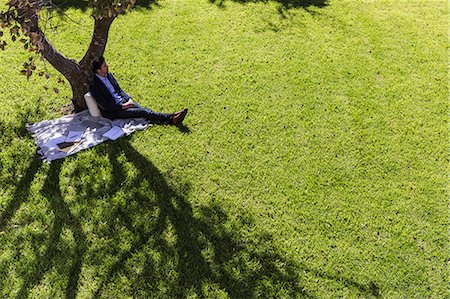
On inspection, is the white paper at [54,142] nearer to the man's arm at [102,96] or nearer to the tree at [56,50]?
A: the tree at [56,50]

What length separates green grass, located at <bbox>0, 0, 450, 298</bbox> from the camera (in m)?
5.33

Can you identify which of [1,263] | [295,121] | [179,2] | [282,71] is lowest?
[1,263]

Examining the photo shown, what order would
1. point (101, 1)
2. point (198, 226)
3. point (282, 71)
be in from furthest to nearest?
1. point (282, 71)
2. point (198, 226)
3. point (101, 1)

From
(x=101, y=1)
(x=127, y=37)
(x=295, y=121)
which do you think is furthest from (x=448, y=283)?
(x=127, y=37)

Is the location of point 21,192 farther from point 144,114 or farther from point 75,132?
point 144,114

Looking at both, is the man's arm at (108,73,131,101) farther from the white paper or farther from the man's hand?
the white paper

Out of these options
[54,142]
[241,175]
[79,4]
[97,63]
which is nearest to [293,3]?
[79,4]

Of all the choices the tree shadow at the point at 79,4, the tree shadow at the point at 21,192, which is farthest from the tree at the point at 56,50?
the tree shadow at the point at 79,4

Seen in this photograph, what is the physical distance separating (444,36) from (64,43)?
30.0 ft

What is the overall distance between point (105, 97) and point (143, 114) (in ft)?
2.28

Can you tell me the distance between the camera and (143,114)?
22.3ft

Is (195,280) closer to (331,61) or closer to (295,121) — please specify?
(295,121)

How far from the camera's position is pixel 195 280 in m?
5.22

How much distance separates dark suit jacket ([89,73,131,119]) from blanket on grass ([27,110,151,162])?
242 mm
